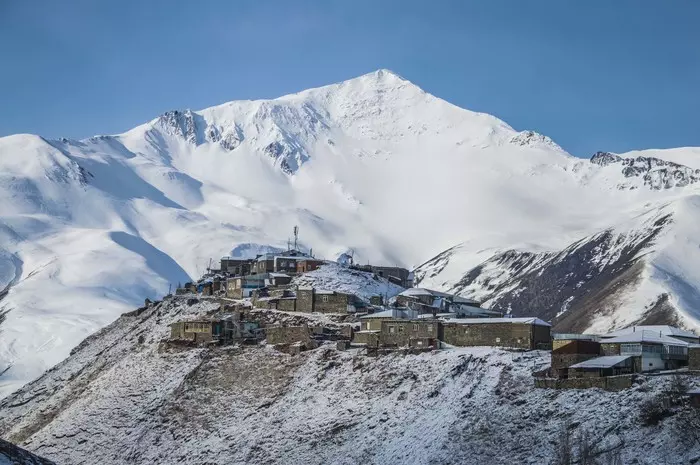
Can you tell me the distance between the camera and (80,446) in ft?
321

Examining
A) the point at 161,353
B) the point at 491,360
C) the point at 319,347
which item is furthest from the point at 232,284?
the point at 491,360

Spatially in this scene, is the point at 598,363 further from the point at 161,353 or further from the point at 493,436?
the point at 161,353

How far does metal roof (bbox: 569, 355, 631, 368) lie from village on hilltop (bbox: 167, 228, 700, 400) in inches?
3.4

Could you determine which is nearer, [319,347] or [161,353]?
[319,347]

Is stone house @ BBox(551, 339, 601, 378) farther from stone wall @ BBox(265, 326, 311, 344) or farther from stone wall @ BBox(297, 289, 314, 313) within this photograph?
stone wall @ BBox(297, 289, 314, 313)

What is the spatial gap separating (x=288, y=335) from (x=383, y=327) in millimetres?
9697

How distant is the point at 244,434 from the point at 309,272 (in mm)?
39636

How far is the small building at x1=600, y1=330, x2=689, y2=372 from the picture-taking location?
8375 cm

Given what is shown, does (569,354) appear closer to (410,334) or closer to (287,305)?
(410,334)

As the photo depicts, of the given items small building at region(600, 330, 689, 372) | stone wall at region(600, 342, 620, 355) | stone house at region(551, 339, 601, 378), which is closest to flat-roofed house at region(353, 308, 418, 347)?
stone house at region(551, 339, 601, 378)

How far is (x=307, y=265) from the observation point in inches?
5364

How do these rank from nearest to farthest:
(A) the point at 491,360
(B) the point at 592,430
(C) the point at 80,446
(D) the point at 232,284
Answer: (B) the point at 592,430 < (A) the point at 491,360 < (C) the point at 80,446 < (D) the point at 232,284

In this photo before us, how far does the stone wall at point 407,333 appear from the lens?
9832cm

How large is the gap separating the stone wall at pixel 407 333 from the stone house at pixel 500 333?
44.6 inches
